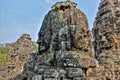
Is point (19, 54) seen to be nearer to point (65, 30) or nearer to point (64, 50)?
point (65, 30)

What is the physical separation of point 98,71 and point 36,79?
7.13 ft

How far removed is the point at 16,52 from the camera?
22.5m

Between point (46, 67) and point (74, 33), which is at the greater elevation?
point (74, 33)

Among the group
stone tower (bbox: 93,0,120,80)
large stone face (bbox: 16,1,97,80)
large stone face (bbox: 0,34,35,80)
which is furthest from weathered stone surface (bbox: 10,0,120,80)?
large stone face (bbox: 0,34,35,80)

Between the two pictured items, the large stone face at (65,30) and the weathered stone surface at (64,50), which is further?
the large stone face at (65,30)

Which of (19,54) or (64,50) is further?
(19,54)

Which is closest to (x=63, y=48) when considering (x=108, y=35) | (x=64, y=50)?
(x=64, y=50)

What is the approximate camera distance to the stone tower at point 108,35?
20234 millimetres

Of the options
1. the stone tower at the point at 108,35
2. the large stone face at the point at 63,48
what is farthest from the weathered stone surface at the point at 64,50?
the stone tower at the point at 108,35

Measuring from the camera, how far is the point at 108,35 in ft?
69.7

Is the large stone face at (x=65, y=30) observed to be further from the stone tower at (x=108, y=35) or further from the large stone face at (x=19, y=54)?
the large stone face at (x=19, y=54)

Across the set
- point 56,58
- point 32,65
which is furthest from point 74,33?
point 32,65

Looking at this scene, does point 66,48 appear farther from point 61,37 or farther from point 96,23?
point 96,23

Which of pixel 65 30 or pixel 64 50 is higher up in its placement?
pixel 65 30
